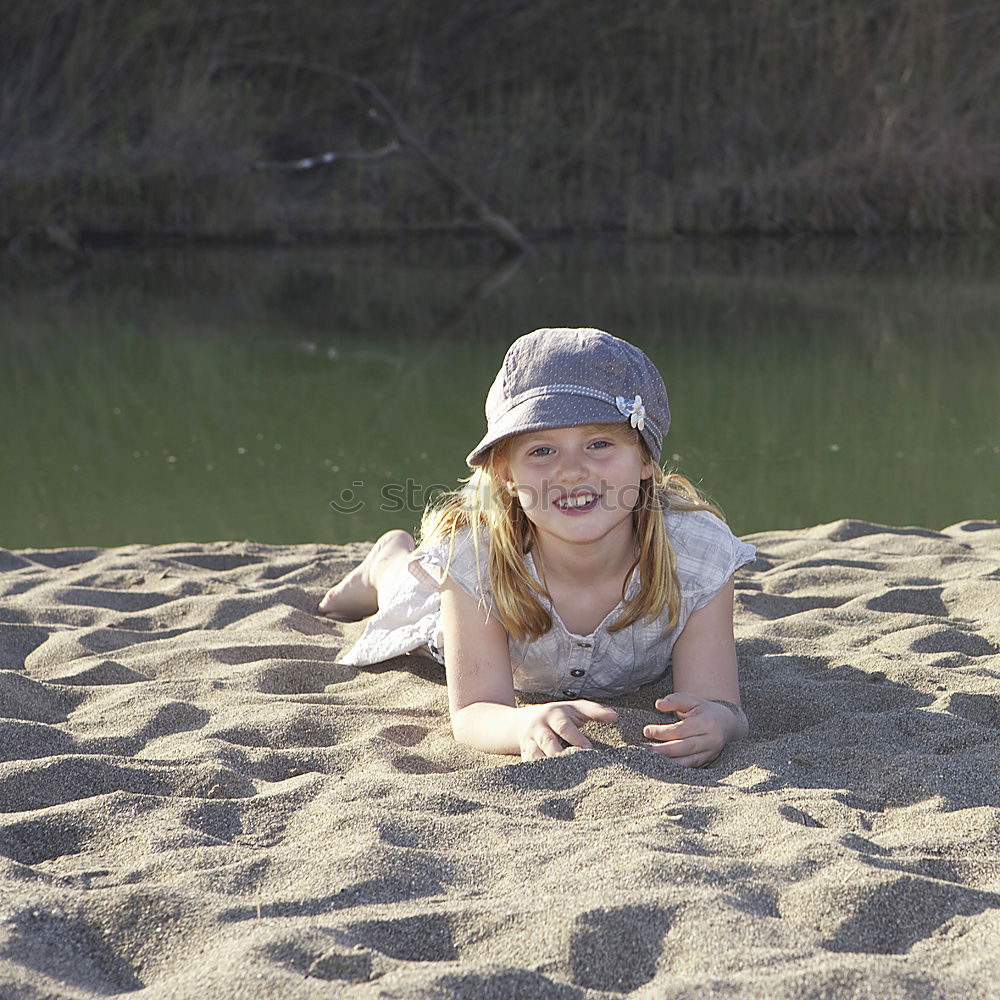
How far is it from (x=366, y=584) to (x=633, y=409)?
1.17m

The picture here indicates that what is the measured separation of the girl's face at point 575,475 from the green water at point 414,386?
2.24 m

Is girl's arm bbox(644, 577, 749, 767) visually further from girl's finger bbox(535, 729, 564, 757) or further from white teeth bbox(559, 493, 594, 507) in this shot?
white teeth bbox(559, 493, 594, 507)

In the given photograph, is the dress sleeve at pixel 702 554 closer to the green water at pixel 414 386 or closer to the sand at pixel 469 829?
the sand at pixel 469 829

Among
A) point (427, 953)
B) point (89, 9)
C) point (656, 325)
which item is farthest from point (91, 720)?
point (89, 9)

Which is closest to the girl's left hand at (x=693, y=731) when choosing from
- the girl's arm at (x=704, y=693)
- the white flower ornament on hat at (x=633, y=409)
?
the girl's arm at (x=704, y=693)

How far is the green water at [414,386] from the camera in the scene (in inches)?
196

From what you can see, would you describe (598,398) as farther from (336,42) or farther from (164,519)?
(336,42)

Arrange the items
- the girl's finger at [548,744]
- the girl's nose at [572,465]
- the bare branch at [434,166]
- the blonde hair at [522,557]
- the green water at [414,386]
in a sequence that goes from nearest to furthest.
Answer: the girl's finger at [548,744] < the girl's nose at [572,465] < the blonde hair at [522,557] < the green water at [414,386] < the bare branch at [434,166]

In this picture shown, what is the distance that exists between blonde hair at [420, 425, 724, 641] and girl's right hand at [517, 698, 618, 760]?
0.25 metres

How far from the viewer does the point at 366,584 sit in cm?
328

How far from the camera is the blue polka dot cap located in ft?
7.44

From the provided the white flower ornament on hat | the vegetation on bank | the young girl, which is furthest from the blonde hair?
the vegetation on bank

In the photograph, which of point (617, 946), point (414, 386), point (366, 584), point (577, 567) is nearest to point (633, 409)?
point (577, 567)

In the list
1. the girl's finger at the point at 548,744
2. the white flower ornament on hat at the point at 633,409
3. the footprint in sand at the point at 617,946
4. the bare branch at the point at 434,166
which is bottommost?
the footprint in sand at the point at 617,946
